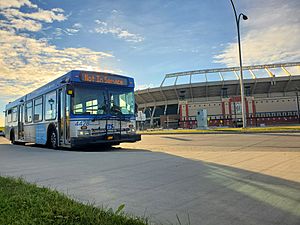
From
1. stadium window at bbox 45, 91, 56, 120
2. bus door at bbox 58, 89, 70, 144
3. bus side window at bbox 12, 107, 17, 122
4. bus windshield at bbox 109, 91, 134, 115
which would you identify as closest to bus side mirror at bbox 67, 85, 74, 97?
bus door at bbox 58, 89, 70, 144

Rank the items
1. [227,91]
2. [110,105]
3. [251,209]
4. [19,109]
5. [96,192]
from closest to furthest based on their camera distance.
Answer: [251,209] < [96,192] < [110,105] < [19,109] < [227,91]

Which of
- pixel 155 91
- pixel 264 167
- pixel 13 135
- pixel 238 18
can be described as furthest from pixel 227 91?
pixel 264 167

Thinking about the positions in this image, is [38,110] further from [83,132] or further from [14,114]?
[14,114]

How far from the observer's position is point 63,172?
20.3 ft

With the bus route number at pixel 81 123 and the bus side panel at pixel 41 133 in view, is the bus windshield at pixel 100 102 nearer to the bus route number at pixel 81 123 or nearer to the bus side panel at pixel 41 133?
the bus route number at pixel 81 123

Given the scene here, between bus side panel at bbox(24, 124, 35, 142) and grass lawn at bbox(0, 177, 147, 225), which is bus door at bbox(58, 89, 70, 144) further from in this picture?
grass lawn at bbox(0, 177, 147, 225)

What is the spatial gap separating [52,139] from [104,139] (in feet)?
10.0

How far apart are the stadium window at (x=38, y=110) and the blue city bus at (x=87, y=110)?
169 millimetres

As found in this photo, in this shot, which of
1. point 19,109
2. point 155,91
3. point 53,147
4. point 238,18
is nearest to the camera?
point 53,147

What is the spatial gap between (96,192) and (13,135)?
17240mm

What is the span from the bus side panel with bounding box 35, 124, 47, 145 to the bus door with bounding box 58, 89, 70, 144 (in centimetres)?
202

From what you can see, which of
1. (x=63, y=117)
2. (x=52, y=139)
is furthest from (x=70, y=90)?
(x=52, y=139)

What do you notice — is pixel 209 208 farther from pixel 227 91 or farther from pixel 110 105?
pixel 227 91

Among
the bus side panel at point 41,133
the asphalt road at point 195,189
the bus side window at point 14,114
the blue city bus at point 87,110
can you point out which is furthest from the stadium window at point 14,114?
the asphalt road at point 195,189
